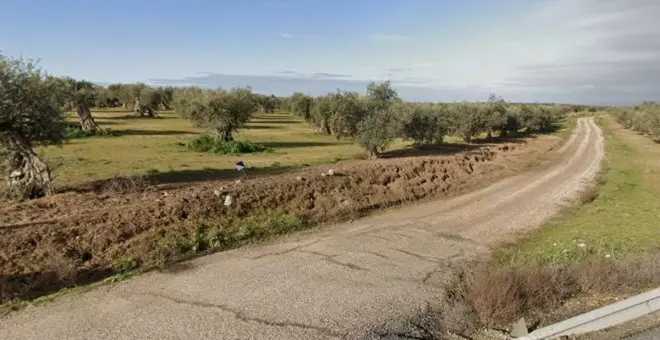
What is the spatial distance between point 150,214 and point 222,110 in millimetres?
27123

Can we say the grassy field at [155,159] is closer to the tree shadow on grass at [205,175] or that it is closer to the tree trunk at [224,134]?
the tree shadow on grass at [205,175]

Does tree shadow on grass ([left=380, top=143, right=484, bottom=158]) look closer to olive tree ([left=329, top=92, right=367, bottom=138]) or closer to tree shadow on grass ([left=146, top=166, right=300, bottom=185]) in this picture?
olive tree ([left=329, top=92, right=367, bottom=138])

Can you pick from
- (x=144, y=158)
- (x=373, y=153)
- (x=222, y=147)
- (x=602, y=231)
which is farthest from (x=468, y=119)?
(x=602, y=231)

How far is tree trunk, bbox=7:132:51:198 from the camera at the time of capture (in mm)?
17078

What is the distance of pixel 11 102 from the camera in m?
16.2

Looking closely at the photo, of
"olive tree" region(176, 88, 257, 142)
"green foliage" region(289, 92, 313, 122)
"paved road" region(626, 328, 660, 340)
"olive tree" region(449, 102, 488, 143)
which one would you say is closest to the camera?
"paved road" region(626, 328, 660, 340)

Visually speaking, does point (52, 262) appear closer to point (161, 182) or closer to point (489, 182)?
point (161, 182)

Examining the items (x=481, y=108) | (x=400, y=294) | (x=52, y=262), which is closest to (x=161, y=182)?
(x=52, y=262)

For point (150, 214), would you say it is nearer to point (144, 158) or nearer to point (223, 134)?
point (144, 158)

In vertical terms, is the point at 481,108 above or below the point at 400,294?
above

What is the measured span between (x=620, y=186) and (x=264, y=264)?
78.8 feet

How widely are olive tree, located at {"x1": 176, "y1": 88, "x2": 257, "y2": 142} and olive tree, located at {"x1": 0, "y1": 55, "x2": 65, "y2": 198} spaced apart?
2206cm

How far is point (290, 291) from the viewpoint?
33.9 ft

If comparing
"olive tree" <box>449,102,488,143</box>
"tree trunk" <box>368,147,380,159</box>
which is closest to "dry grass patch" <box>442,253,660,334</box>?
"tree trunk" <box>368,147,380,159</box>
